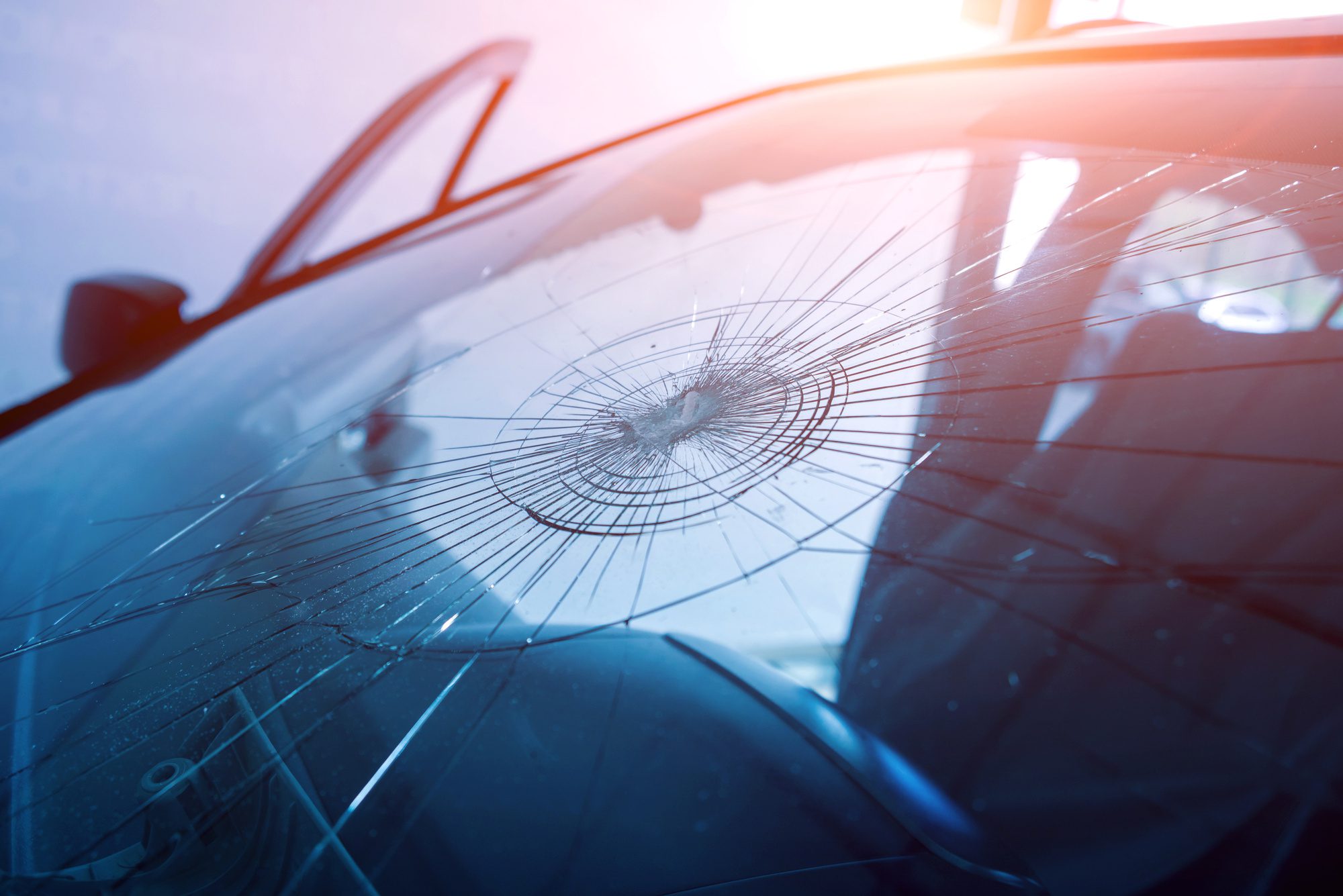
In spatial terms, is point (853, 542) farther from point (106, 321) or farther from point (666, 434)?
point (106, 321)

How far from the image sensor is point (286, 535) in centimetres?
56

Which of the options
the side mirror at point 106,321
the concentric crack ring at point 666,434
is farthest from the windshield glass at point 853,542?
the side mirror at point 106,321

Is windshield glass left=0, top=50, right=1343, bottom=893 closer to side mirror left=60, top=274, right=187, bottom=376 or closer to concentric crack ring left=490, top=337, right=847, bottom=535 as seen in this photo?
concentric crack ring left=490, top=337, right=847, bottom=535

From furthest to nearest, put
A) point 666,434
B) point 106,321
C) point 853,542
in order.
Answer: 1. point 106,321
2. point 666,434
3. point 853,542

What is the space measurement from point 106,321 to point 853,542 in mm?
1114

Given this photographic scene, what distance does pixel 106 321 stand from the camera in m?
1.06

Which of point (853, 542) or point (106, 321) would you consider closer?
point (853, 542)

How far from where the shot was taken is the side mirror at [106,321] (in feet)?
3.48

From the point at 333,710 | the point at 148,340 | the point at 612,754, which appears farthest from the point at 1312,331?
the point at 148,340

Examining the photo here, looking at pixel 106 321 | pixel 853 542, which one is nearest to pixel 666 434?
pixel 853 542

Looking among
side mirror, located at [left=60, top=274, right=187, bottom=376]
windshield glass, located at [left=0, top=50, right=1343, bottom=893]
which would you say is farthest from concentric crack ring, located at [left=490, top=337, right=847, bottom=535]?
side mirror, located at [left=60, top=274, right=187, bottom=376]

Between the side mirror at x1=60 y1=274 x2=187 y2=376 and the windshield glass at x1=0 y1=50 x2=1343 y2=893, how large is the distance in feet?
1.25

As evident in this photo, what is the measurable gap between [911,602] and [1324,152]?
0.47 metres

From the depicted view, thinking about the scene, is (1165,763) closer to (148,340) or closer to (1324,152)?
(1324,152)
